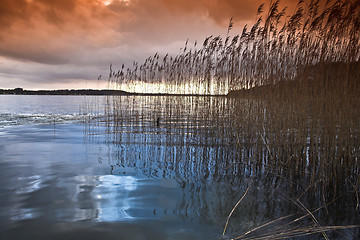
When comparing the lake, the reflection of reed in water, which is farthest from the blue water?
the reflection of reed in water

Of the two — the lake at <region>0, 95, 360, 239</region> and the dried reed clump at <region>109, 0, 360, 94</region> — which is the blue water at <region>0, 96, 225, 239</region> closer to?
the lake at <region>0, 95, 360, 239</region>

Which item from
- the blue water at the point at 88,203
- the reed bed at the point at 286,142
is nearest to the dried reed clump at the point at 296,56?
the reed bed at the point at 286,142

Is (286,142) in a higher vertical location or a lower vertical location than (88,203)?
higher

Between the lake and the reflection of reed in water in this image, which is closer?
the lake

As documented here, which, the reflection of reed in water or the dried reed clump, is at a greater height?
the dried reed clump

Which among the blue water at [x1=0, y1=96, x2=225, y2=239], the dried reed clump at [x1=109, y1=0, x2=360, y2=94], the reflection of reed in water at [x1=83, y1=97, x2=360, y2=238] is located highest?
the dried reed clump at [x1=109, y1=0, x2=360, y2=94]

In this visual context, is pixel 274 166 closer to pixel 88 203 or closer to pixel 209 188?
pixel 209 188

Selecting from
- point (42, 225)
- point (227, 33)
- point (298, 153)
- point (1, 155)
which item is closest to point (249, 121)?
point (298, 153)

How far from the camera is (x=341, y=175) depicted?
10.9 feet

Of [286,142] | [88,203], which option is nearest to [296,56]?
[286,142]

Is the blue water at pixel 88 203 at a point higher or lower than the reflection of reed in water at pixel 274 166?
lower

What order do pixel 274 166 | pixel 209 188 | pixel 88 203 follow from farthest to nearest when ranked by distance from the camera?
1. pixel 274 166
2. pixel 209 188
3. pixel 88 203

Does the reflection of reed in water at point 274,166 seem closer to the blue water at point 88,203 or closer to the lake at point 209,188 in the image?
the lake at point 209,188

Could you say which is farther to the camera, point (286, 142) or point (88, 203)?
point (286, 142)
